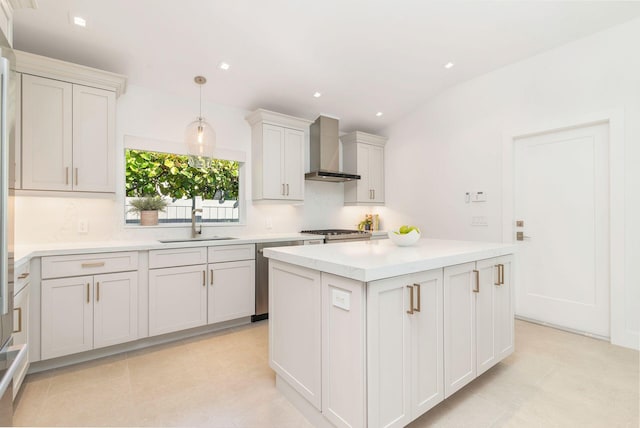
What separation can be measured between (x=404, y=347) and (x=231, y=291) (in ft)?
7.15

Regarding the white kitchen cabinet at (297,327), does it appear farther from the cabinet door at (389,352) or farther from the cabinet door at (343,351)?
the cabinet door at (389,352)

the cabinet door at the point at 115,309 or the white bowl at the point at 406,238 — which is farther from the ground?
the white bowl at the point at 406,238

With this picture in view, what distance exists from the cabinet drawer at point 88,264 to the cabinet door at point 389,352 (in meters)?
2.28

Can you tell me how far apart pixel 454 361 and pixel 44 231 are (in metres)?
3.51

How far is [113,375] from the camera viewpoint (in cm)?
235

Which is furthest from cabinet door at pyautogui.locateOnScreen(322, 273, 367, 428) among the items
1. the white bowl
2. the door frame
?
the door frame

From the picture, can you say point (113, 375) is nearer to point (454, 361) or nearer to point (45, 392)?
point (45, 392)

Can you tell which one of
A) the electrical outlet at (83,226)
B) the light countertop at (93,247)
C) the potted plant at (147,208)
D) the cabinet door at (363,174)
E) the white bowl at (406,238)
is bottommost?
the light countertop at (93,247)

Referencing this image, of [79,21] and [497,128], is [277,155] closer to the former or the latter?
[79,21]

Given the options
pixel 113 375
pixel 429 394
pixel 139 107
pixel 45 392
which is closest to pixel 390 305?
Answer: pixel 429 394

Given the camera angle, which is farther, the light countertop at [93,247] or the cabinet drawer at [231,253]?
the cabinet drawer at [231,253]

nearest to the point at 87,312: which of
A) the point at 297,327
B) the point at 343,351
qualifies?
the point at 297,327

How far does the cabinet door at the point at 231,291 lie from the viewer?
3.17 metres

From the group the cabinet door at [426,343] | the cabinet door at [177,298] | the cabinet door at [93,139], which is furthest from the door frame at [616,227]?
the cabinet door at [93,139]
